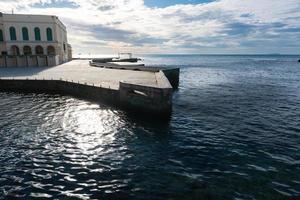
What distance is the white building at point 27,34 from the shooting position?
146ft

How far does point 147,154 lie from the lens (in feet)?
35.3

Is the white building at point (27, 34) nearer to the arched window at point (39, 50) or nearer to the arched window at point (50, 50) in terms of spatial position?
the arched window at point (39, 50)

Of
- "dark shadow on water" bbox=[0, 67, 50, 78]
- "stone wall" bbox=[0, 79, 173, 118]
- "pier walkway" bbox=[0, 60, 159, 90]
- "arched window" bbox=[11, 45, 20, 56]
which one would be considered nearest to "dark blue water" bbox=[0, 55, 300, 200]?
"stone wall" bbox=[0, 79, 173, 118]

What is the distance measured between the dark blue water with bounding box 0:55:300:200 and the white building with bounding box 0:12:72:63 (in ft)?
109

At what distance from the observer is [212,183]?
850 centimetres

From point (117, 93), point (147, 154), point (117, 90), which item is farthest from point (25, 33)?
point (147, 154)

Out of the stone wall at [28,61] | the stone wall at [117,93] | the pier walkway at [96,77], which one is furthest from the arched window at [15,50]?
the stone wall at [117,93]

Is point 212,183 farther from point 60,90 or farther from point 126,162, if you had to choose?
point 60,90

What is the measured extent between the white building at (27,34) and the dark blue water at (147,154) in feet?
109

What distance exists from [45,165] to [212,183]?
6734 mm

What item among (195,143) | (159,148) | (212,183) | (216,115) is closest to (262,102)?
(216,115)

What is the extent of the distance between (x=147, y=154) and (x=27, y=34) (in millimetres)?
45420

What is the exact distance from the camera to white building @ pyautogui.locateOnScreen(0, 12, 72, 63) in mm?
44625

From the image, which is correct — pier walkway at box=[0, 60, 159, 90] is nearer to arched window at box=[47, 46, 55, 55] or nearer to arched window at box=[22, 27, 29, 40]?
arched window at box=[22, 27, 29, 40]
